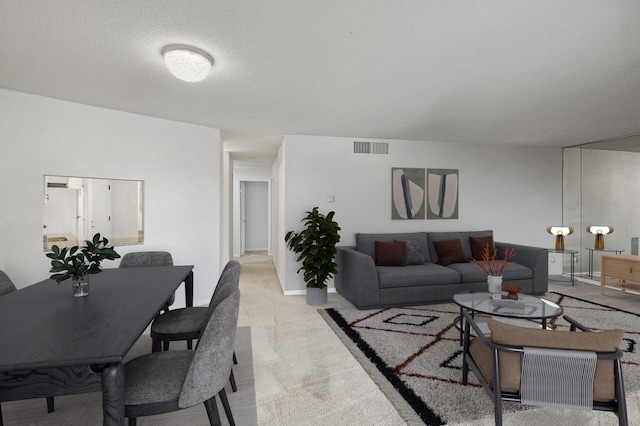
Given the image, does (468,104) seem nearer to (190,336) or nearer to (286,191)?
(286,191)

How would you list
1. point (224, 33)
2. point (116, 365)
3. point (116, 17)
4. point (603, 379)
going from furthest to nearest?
1. point (224, 33)
2. point (116, 17)
3. point (603, 379)
4. point (116, 365)

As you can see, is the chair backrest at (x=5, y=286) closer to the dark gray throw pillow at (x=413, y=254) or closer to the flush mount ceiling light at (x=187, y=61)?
the flush mount ceiling light at (x=187, y=61)

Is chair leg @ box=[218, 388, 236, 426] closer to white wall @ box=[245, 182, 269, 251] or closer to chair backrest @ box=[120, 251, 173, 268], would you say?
chair backrest @ box=[120, 251, 173, 268]

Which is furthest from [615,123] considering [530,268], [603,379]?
[603,379]

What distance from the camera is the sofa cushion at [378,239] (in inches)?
191

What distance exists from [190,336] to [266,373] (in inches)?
27.6

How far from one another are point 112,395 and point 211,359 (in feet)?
1.27

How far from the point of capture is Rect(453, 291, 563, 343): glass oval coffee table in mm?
2619

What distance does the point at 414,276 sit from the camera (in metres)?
4.18

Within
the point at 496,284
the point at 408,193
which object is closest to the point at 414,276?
the point at 496,284

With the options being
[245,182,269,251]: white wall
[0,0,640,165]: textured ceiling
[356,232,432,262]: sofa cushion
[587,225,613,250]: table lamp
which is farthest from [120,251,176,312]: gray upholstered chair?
[245,182,269,251]: white wall

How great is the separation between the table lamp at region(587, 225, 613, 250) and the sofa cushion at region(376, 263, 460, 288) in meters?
2.89

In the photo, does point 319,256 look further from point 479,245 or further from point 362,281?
point 479,245

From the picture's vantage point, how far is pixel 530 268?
4.63 meters
